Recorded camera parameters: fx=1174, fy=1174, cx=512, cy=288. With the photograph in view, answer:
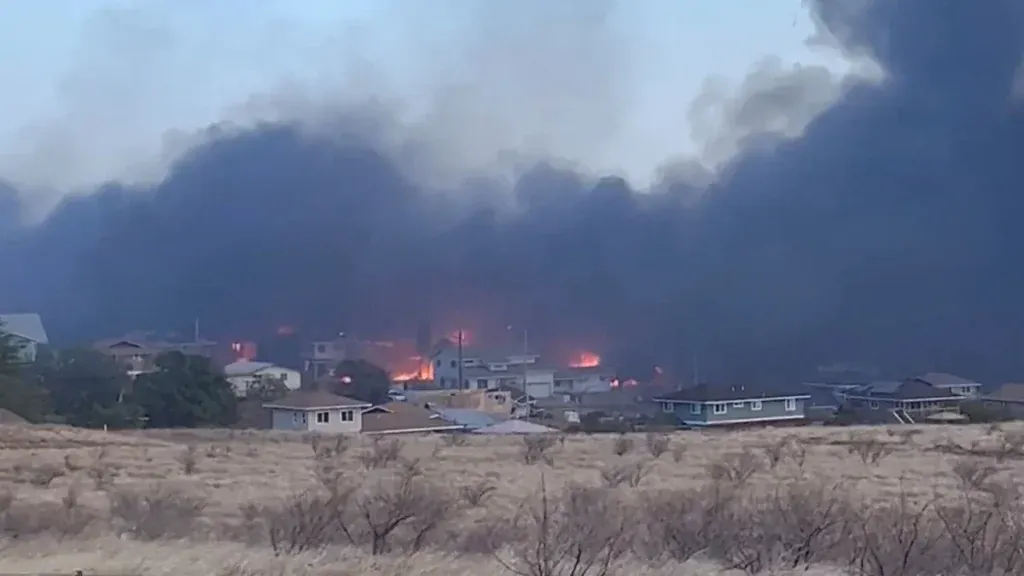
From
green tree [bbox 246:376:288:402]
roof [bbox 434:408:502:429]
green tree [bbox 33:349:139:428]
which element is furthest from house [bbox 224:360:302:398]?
roof [bbox 434:408:502:429]

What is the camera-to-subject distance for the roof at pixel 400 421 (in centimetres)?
3634

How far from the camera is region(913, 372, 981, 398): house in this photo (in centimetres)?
5400

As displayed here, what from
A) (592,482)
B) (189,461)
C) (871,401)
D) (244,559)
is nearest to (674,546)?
(244,559)

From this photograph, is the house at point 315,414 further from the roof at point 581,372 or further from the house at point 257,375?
the roof at point 581,372

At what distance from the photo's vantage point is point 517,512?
11844 mm

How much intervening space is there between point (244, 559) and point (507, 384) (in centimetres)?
5510

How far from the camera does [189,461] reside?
60.5ft

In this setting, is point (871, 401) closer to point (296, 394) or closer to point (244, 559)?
point (296, 394)

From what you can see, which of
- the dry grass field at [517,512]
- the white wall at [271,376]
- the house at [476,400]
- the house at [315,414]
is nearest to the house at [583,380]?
the house at [476,400]

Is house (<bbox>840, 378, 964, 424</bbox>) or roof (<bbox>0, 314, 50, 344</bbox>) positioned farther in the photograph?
roof (<bbox>0, 314, 50, 344</bbox>)

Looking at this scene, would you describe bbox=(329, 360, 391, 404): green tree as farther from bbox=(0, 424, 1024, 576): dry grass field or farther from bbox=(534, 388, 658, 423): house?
bbox=(0, 424, 1024, 576): dry grass field

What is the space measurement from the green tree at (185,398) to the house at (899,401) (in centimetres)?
2138

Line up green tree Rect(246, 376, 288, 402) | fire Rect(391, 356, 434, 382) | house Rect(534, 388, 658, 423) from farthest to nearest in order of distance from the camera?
fire Rect(391, 356, 434, 382)
house Rect(534, 388, 658, 423)
green tree Rect(246, 376, 288, 402)

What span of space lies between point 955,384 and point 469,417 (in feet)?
85.1
